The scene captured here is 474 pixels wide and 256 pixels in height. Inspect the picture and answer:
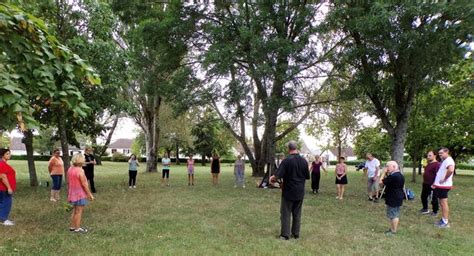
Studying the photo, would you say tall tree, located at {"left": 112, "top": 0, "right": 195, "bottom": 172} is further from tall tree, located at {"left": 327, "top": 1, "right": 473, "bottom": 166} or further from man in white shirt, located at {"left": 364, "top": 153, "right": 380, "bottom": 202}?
man in white shirt, located at {"left": 364, "top": 153, "right": 380, "bottom": 202}

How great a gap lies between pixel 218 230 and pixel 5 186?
14.8 feet

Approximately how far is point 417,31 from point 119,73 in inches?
405

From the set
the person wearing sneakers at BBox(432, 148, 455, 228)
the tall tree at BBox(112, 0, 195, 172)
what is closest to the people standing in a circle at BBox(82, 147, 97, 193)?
the tall tree at BBox(112, 0, 195, 172)

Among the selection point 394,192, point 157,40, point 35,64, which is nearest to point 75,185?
point 35,64

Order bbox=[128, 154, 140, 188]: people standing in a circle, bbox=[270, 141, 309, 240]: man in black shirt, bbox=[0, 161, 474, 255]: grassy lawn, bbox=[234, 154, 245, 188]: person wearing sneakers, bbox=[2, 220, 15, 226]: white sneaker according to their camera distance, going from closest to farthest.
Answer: bbox=[0, 161, 474, 255]: grassy lawn → bbox=[270, 141, 309, 240]: man in black shirt → bbox=[2, 220, 15, 226]: white sneaker → bbox=[128, 154, 140, 188]: people standing in a circle → bbox=[234, 154, 245, 188]: person wearing sneakers

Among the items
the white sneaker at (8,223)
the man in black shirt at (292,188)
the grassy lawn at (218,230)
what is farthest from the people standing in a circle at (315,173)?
the white sneaker at (8,223)

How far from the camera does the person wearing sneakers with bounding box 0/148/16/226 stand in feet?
27.1

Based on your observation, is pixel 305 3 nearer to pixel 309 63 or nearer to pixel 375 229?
pixel 309 63

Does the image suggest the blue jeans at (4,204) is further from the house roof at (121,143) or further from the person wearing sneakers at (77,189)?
the house roof at (121,143)

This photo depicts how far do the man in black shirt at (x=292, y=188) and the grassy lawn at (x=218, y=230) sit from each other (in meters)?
0.32

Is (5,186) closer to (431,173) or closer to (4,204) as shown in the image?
(4,204)

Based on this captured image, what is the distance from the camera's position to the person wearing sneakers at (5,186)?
8266 millimetres

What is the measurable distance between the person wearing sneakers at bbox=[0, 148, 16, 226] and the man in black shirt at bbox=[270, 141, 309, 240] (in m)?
5.58

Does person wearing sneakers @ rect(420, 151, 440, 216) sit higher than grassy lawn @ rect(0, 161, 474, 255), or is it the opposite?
person wearing sneakers @ rect(420, 151, 440, 216)
